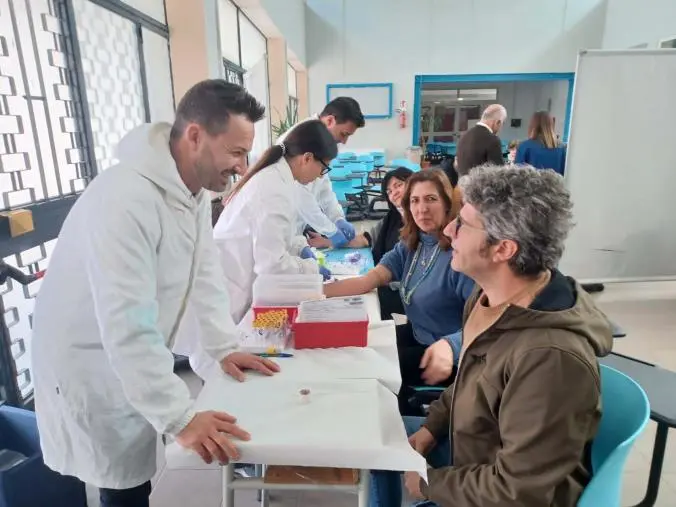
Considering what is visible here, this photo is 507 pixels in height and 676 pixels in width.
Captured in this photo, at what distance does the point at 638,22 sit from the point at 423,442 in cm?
804

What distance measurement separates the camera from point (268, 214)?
68.1 inches

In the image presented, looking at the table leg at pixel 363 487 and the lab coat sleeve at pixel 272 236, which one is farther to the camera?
the lab coat sleeve at pixel 272 236

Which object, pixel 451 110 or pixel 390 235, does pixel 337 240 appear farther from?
pixel 451 110

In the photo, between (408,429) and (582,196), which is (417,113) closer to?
(582,196)

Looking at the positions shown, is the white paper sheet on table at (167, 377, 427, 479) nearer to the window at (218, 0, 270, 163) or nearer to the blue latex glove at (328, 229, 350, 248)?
the blue latex glove at (328, 229, 350, 248)

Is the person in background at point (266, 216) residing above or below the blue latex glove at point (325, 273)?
above

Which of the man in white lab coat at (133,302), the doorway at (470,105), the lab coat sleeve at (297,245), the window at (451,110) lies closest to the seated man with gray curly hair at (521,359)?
the man in white lab coat at (133,302)

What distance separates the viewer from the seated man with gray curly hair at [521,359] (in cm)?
85

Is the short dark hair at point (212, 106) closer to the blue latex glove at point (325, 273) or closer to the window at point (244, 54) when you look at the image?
the blue latex glove at point (325, 273)

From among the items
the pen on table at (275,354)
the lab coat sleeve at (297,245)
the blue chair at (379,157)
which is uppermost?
the blue chair at (379,157)

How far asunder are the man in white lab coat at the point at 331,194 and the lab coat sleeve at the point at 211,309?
870 mm

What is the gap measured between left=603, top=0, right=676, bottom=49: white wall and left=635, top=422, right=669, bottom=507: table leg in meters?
6.42

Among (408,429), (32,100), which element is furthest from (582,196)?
(32,100)

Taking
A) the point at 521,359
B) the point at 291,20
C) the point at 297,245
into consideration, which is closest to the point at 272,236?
the point at 297,245
